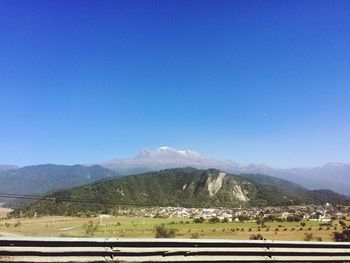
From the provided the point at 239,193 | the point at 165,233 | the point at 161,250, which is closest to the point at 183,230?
the point at 165,233

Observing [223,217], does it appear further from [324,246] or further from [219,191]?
[324,246]

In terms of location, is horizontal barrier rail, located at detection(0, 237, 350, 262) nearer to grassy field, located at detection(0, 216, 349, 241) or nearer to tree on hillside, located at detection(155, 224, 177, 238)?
tree on hillside, located at detection(155, 224, 177, 238)

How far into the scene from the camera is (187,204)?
173 metres

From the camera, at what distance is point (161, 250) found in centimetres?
672

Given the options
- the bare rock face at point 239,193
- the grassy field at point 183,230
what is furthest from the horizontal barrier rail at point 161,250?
the bare rock face at point 239,193

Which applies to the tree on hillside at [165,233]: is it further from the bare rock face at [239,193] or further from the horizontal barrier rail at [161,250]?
the bare rock face at [239,193]

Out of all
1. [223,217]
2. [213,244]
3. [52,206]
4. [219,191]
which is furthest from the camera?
[219,191]

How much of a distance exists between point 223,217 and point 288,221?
1926cm

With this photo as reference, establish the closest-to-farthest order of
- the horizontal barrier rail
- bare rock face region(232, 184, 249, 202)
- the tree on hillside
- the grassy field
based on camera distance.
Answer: the horizontal barrier rail → the tree on hillside → the grassy field → bare rock face region(232, 184, 249, 202)

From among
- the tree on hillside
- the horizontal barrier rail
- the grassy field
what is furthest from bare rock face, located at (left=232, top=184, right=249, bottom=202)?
the horizontal barrier rail

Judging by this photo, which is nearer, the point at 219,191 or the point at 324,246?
the point at 324,246

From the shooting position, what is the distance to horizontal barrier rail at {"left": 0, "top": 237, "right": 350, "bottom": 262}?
603 cm

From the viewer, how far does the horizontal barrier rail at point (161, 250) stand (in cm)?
603

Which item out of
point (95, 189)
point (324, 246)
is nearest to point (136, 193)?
point (95, 189)
